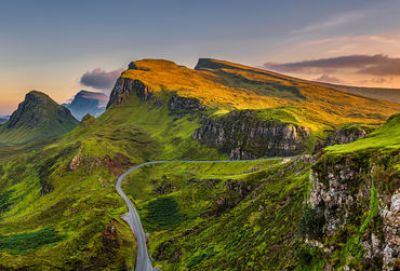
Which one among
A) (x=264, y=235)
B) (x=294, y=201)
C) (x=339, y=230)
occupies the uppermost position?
(x=339, y=230)

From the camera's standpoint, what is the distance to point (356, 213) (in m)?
80.8

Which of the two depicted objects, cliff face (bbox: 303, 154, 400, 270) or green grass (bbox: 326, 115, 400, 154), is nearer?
cliff face (bbox: 303, 154, 400, 270)

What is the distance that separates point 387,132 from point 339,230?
37.2 m

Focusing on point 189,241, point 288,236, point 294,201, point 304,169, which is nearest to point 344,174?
point 288,236

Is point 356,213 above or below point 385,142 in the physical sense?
below

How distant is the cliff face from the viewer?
64312 mm

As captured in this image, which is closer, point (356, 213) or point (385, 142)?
point (356, 213)

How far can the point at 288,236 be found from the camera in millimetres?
116875

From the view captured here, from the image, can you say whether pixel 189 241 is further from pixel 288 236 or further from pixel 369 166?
pixel 369 166

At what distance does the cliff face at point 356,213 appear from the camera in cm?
6431

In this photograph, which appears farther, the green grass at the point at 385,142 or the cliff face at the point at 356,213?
the green grass at the point at 385,142

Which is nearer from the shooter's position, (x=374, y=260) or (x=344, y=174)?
(x=374, y=260)

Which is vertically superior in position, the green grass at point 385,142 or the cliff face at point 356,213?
the green grass at point 385,142

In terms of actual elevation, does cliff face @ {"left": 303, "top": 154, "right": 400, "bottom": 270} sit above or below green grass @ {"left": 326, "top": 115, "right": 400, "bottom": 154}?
below
